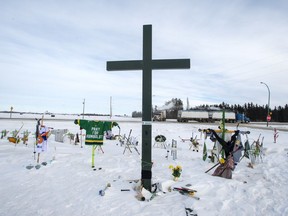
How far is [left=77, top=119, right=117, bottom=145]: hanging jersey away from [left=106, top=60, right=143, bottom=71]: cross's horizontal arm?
2359 millimetres

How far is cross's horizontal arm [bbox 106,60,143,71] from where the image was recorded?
5418 millimetres

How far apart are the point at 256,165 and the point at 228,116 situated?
45.8 meters

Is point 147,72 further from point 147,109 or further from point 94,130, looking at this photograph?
point 94,130

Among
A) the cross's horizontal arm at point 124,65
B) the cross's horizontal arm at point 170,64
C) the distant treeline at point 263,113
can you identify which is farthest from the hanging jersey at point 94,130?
the distant treeline at point 263,113

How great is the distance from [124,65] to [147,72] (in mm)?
746

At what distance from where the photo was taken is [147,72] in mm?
5262

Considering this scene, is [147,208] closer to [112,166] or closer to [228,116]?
[112,166]

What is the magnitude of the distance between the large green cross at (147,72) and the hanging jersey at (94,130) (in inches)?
94.2

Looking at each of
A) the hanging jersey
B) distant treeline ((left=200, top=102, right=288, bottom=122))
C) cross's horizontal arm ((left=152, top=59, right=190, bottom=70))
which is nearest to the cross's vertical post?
cross's horizontal arm ((left=152, top=59, right=190, bottom=70))

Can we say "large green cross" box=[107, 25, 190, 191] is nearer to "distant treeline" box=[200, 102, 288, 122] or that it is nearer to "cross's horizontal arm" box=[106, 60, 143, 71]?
"cross's horizontal arm" box=[106, 60, 143, 71]

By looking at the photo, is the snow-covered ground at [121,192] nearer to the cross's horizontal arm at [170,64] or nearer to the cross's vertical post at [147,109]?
the cross's vertical post at [147,109]

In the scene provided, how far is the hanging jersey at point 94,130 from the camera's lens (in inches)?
277

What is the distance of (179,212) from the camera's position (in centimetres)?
387

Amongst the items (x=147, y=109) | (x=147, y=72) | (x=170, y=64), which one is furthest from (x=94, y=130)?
(x=170, y=64)
